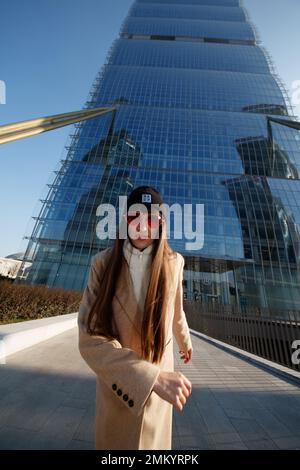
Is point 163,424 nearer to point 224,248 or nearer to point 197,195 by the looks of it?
point 224,248

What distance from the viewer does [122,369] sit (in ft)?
3.20

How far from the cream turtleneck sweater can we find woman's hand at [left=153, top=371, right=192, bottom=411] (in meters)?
0.34

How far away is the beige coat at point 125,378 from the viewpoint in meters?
0.96

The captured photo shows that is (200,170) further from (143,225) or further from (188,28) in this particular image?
(188,28)

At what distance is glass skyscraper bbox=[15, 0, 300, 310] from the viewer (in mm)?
28109

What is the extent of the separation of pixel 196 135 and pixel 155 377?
1759 inches

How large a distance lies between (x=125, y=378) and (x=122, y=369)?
0.04 metres

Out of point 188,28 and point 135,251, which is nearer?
point 135,251

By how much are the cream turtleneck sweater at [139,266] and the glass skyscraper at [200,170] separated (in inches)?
618

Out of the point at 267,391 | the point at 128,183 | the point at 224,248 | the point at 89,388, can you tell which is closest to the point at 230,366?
the point at 267,391

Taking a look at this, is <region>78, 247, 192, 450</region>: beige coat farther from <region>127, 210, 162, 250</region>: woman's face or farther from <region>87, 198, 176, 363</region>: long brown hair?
<region>127, 210, 162, 250</region>: woman's face

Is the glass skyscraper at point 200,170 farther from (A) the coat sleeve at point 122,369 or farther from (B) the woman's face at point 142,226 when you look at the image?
(A) the coat sleeve at point 122,369

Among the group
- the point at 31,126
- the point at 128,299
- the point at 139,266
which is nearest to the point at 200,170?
the point at 31,126

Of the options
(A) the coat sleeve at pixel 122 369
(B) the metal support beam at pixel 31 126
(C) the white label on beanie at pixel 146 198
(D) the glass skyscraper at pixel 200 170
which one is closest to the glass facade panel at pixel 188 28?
(D) the glass skyscraper at pixel 200 170
